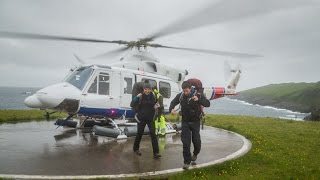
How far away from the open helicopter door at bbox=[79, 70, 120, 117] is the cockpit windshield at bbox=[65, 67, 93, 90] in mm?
200

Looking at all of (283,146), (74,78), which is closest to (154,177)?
(283,146)


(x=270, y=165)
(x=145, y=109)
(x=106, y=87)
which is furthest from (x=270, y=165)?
(x=106, y=87)

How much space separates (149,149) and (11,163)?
4202mm

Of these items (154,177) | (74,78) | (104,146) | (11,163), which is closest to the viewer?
(154,177)

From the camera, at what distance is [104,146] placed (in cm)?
1124

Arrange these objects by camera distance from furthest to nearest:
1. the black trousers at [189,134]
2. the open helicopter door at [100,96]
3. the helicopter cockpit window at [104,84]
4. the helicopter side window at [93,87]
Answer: the helicopter cockpit window at [104,84], the helicopter side window at [93,87], the open helicopter door at [100,96], the black trousers at [189,134]

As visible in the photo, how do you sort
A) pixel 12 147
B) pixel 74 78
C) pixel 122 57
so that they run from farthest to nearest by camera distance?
pixel 122 57 → pixel 74 78 → pixel 12 147

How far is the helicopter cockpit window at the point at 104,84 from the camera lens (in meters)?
13.8

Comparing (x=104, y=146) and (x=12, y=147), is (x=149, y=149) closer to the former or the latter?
(x=104, y=146)

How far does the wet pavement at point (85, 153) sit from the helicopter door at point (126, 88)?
1.82 m

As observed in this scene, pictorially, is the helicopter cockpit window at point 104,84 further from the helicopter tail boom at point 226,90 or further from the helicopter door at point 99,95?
the helicopter tail boom at point 226,90

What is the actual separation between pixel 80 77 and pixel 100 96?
1.10 meters

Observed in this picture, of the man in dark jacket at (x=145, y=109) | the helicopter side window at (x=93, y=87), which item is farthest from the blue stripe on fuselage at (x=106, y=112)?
the man in dark jacket at (x=145, y=109)

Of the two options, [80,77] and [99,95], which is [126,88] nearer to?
[99,95]
